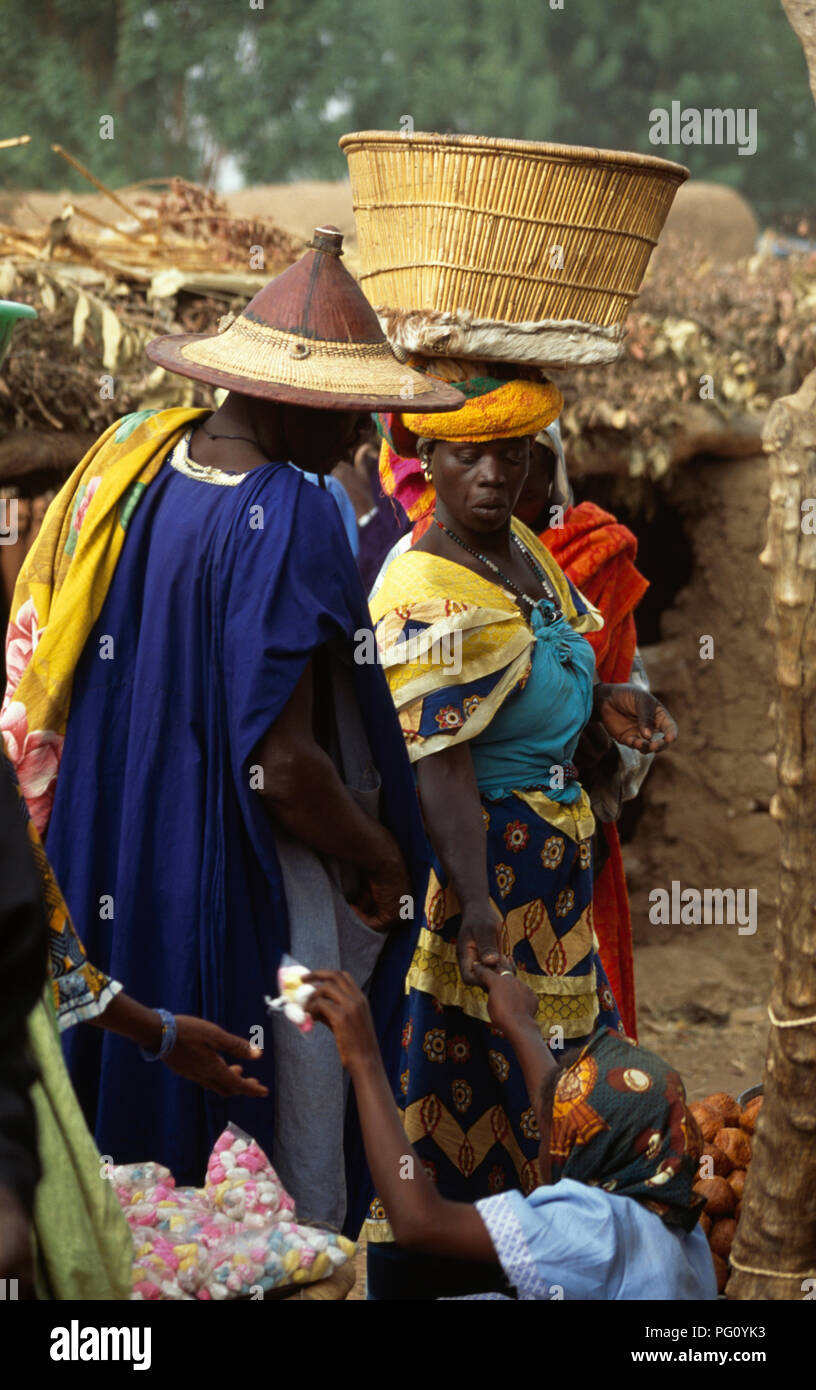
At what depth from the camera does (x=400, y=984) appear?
9.68 feet

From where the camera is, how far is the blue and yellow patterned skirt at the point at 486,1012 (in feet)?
10.8

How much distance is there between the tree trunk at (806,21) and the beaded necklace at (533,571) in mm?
1183

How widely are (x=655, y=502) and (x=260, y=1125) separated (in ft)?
14.8

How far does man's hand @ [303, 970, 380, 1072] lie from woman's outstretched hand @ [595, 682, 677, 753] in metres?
1.45

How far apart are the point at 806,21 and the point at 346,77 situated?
21.6 m

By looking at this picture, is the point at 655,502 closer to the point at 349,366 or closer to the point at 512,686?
the point at 512,686

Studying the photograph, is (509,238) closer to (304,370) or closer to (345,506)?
(304,370)

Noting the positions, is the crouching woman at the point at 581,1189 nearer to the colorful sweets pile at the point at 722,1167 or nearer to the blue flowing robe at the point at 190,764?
the blue flowing robe at the point at 190,764

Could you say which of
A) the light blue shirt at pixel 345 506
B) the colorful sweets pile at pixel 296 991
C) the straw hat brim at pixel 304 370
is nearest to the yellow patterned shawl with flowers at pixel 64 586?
the straw hat brim at pixel 304 370

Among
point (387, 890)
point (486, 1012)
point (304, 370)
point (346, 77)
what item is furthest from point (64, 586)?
point (346, 77)

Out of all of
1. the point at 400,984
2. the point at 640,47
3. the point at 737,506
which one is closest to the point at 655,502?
the point at 737,506

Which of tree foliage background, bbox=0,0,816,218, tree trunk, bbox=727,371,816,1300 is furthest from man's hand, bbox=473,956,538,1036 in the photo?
tree foliage background, bbox=0,0,816,218

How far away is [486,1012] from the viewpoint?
3301mm

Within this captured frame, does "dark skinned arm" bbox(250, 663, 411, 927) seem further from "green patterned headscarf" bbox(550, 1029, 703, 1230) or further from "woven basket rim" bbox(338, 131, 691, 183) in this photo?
"woven basket rim" bbox(338, 131, 691, 183)
